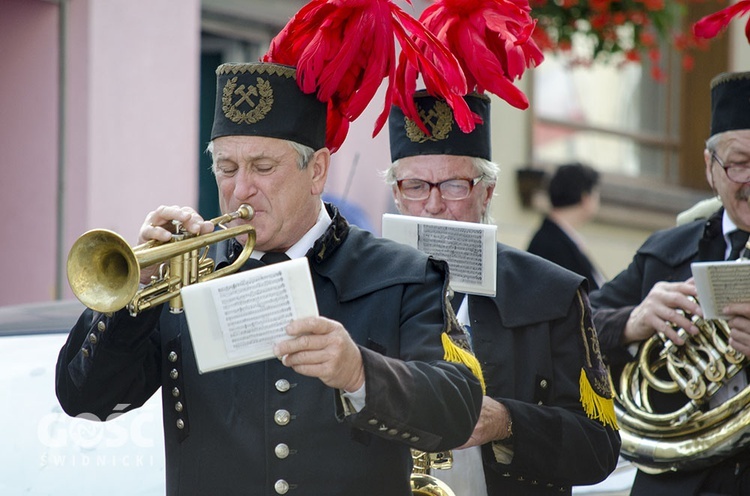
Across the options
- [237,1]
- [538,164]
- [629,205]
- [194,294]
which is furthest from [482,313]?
[629,205]

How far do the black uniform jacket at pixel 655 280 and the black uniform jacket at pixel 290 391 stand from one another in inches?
63.8

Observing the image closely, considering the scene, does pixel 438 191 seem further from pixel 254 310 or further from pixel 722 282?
pixel 254 310

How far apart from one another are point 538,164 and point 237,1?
3.29 meters

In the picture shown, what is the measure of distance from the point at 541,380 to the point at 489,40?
108cm

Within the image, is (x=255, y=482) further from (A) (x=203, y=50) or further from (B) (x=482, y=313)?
(A) (x=203, y=50)

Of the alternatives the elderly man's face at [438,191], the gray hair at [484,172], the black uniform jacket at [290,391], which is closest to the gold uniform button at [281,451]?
the black uniform jacket at [290,391]

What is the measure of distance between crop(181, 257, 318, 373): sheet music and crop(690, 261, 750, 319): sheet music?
6.11 ft

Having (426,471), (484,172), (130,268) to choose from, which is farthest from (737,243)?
(130,268)

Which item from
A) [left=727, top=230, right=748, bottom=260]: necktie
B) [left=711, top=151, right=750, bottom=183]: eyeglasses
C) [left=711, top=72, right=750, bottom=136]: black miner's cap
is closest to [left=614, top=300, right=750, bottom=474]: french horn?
[left=727, top=230, right=748, bottom=260]: necktie

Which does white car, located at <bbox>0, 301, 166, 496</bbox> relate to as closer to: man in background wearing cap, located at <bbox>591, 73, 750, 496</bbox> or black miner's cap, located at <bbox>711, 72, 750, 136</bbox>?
man in background wearing cap, located at <bbox>591, 73, 750, 496</bbox>

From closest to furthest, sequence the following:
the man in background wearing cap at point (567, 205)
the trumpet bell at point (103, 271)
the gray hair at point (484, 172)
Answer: the trumpet bell at point (103, 271) → the gray hair at point (484, 172) → the man in background wearing cap at point (567, 205)

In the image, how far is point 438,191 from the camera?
4.72 metres

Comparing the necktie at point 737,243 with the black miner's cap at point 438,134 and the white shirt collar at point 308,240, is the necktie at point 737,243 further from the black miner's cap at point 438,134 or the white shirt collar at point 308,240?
the white shirt collar at point 308,240

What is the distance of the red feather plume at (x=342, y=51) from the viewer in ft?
12.5
